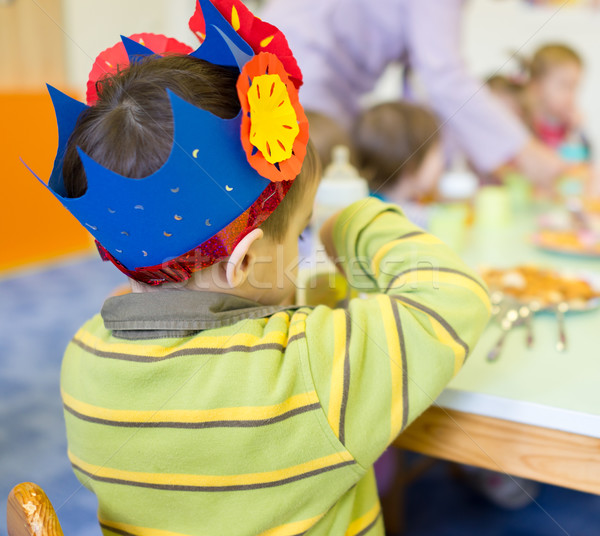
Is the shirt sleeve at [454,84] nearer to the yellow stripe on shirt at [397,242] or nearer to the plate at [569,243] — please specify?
the plate at [569,243]

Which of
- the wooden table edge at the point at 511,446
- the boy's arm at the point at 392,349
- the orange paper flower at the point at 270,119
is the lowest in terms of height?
the wooden table edge at the point at 511,446

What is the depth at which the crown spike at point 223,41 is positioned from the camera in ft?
1.39

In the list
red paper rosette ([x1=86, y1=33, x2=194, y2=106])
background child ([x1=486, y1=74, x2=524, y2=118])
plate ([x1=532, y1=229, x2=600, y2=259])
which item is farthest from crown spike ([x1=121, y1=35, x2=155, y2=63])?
background child ([x1=486, y1=74, x2=524, y2=118])

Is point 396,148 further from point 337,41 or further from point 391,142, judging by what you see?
point 337,41

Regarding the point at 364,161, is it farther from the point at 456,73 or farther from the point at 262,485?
the point at 262,485

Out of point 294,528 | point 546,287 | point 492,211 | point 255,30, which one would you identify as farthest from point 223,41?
point 492,211

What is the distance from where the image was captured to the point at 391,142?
1.29 m

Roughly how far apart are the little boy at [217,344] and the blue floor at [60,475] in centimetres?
23

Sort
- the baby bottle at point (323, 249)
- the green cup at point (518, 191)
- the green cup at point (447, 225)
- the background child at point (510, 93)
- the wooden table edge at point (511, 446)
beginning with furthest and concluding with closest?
the background child at point (510, 93) < the green cup at point (518, 191) < the green cup at point (447, 225) < the baby bottle at point (323, 249) < the wooden table edge at point (511, 446)

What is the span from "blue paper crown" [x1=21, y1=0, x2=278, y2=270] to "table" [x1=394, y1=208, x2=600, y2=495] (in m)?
0.28

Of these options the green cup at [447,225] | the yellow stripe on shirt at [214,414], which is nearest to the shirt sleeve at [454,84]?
the green cup at [447,225]

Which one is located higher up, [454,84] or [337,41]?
[337,41]

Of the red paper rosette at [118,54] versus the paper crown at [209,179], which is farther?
the red paper rosette at [118,54]

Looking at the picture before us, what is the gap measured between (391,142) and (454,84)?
1.29ft
